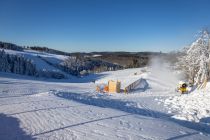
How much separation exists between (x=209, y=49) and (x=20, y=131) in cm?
3857

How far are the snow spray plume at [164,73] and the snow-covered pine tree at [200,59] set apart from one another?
5485 mm

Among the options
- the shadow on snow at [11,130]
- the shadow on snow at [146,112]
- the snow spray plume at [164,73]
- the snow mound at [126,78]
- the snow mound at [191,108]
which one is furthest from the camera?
the snow spray plume at [164,73]

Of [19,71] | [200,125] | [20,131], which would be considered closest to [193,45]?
[200,125]

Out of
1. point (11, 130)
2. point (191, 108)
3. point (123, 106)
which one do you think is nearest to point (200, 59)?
point (191, 108)

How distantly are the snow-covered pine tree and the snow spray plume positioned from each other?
5485 millimetres

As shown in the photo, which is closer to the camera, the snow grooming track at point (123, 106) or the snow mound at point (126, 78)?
the snow grooming track at point (123, 106)

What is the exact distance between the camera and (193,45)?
46.3 m

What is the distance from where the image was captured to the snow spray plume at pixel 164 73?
181 feet

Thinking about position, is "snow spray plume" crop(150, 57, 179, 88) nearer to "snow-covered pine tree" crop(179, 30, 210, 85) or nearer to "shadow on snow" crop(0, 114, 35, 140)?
"snow-covered pine tree" crop(179, 30, 210, 85)

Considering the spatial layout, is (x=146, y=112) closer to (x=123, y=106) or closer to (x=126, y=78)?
(x=123, y=106)

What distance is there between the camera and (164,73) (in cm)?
6388

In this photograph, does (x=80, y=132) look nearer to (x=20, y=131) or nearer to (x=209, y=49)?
(x=20, y=131)

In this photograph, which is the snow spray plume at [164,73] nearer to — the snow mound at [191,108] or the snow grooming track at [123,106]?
the snow mound at [191,108]

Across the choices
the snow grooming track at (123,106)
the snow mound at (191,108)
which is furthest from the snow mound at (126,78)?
the snow grooming track at (123,106)
